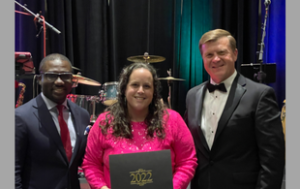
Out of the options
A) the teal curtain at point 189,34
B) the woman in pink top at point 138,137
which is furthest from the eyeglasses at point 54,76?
the teal curtain at point 189,34

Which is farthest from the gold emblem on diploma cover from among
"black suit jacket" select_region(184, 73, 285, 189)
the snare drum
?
the snare drum

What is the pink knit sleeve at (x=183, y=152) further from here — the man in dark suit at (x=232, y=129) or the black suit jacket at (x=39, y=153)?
the black suit jacket at (x=39, y=153)

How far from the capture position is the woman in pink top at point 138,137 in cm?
192

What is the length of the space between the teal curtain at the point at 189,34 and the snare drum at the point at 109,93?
59.4 inches

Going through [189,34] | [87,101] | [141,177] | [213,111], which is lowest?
[141,177]

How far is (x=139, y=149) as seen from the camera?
191 centimetres

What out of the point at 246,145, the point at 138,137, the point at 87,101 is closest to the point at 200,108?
the point at 246,145

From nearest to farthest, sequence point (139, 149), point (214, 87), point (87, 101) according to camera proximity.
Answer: point (139, 149) < point (214, 87) < point (87, 101)

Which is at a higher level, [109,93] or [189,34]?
[189,34]

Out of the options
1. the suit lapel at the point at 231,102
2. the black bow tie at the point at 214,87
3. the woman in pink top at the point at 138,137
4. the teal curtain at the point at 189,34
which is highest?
the teal curtain at the point at 189,34

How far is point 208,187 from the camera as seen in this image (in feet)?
6.69

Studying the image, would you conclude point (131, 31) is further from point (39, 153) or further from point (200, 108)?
point (39, 153)

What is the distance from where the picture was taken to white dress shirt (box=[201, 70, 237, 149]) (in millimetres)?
2069

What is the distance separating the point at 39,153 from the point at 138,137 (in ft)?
2.51
